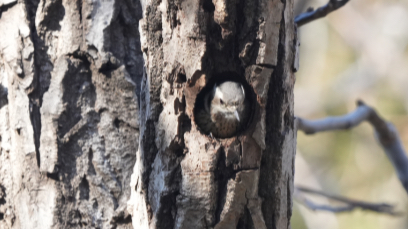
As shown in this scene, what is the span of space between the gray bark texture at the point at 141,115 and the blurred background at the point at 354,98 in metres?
4.97

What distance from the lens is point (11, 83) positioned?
5.73ft

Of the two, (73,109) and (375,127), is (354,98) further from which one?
(73,109)

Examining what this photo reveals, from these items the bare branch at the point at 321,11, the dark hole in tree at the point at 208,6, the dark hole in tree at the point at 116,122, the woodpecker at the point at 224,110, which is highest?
the bare branch at the point at 321,11

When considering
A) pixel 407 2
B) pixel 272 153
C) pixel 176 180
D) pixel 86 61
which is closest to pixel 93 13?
pixel 86 61

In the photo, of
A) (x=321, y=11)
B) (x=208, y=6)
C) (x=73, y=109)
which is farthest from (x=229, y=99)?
(x=321, y=11)

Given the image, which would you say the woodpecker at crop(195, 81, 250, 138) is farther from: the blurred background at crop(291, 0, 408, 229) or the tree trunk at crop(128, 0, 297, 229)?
the blurred background at crop(291, 0, 408, 229)

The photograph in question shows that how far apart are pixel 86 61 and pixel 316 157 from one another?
5979mm

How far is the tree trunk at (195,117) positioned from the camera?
1.21 meters

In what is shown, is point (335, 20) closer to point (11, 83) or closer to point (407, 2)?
point (407, 2)

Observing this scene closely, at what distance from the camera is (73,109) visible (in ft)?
5.62

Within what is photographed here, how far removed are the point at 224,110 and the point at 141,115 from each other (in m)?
0.31

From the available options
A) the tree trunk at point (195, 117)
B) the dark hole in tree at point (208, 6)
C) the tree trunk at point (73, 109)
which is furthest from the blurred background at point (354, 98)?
the dark hole in tree at point (208, 6)

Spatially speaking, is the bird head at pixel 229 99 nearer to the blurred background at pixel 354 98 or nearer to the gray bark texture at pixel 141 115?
the gray bark texture at pixel 141 115

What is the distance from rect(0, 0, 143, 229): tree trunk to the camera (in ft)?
5.49
